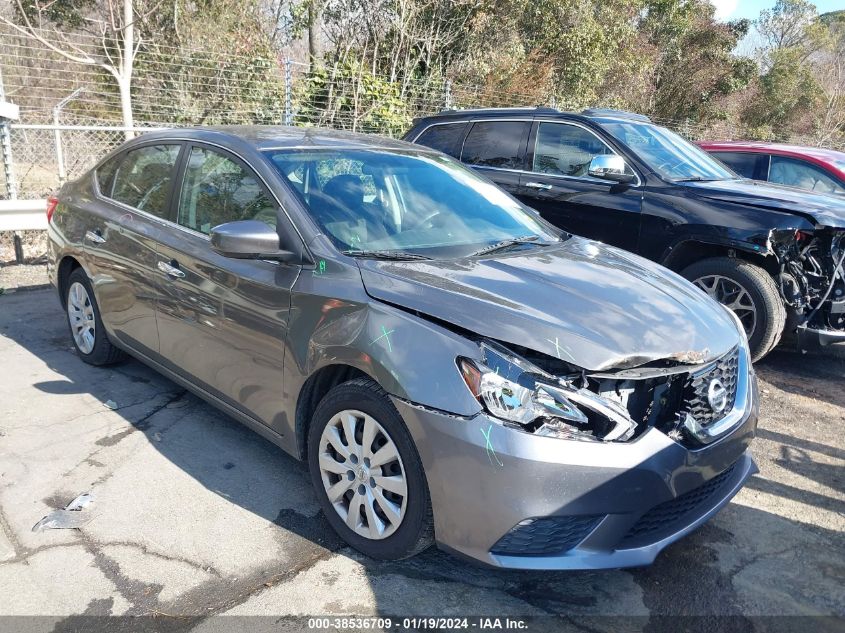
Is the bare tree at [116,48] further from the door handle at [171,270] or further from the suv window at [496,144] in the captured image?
the door handle at [171,270]

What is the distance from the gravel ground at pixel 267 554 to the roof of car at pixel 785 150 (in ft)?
14.9

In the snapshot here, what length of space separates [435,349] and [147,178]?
2.67 meters

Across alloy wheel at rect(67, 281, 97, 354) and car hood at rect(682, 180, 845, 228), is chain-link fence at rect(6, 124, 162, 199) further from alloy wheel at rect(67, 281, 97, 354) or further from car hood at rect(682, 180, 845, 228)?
car hood at rect(682, 180, 845, 228)

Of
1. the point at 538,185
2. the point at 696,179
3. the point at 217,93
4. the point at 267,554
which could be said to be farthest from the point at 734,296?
the point at 217,93

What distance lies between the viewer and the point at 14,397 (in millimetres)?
4363

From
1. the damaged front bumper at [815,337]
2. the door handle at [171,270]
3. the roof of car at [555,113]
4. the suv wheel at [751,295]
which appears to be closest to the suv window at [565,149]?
the roof of car at [555,113]

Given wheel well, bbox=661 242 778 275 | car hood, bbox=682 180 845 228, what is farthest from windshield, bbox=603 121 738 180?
wheel well, bbox=661 242 778 275

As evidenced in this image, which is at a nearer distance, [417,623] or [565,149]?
[417,623]

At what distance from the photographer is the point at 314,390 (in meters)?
2.99

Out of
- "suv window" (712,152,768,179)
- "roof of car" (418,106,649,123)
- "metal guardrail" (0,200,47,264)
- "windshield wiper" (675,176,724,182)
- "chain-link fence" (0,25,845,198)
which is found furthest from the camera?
"chain-link fence" (0,25,845,198)

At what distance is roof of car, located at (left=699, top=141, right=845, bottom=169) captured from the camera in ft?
24.5

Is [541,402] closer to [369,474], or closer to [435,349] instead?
[435,349]

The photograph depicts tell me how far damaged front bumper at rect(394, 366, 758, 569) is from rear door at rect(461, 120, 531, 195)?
13.6ft

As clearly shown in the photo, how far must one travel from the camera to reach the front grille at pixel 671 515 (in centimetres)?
247
